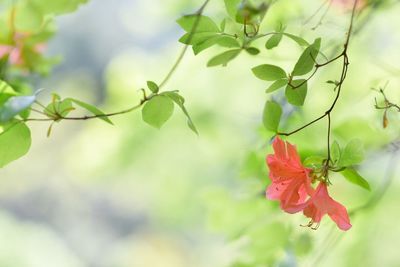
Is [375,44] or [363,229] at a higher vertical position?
[375,44]

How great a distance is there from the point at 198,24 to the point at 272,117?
98 mm

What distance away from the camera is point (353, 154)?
0.52m

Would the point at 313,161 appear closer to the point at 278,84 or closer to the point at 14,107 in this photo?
the point at 278,84

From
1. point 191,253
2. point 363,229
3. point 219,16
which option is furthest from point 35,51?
point 191,253

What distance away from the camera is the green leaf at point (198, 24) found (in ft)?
1.67

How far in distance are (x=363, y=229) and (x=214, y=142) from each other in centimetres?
60

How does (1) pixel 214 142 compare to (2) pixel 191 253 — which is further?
(2) pixel 191 253

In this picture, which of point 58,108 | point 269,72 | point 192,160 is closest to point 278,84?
point 269,72

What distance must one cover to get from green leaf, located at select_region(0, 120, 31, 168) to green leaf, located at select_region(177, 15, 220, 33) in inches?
5.7

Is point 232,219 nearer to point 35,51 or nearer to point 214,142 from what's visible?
point 35,51

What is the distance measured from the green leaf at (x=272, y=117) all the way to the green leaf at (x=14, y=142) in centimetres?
19

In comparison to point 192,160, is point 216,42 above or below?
below

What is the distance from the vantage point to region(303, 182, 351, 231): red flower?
0.51 m

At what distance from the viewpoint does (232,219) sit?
3.29ft
